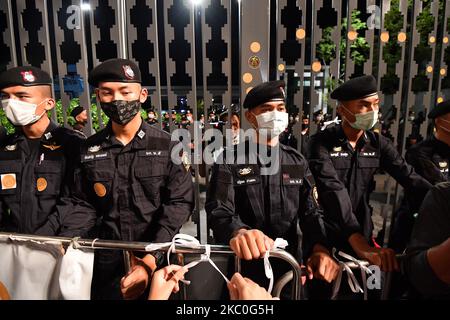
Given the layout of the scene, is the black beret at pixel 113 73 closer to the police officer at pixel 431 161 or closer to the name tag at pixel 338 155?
the name tag at pixel 338 155

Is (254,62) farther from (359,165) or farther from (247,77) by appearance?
(359,165)

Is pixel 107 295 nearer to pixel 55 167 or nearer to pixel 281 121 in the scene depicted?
pixel 55 167

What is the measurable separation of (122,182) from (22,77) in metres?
0.98

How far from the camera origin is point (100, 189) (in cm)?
180

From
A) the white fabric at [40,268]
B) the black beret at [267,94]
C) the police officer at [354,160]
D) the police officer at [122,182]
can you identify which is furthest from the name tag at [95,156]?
the police officer at [354,160]

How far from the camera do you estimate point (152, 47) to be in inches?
97.3

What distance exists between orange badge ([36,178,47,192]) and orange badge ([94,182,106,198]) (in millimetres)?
408

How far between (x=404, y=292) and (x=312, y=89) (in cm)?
164

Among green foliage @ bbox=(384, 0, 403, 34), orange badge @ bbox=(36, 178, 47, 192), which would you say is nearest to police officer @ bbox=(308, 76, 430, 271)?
orange badge @ bbox=(36, 178, 47, 192)

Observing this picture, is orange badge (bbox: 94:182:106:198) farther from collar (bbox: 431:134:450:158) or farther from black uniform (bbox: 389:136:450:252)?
collar (bbox: 431:134:450:158)

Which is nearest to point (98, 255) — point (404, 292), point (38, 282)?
point (38, 282)

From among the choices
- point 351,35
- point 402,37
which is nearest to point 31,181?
point 351,35

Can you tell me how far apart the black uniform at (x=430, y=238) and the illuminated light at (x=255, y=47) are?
5.64 feet

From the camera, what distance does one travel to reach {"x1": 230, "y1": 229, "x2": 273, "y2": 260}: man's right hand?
3.73 ft
